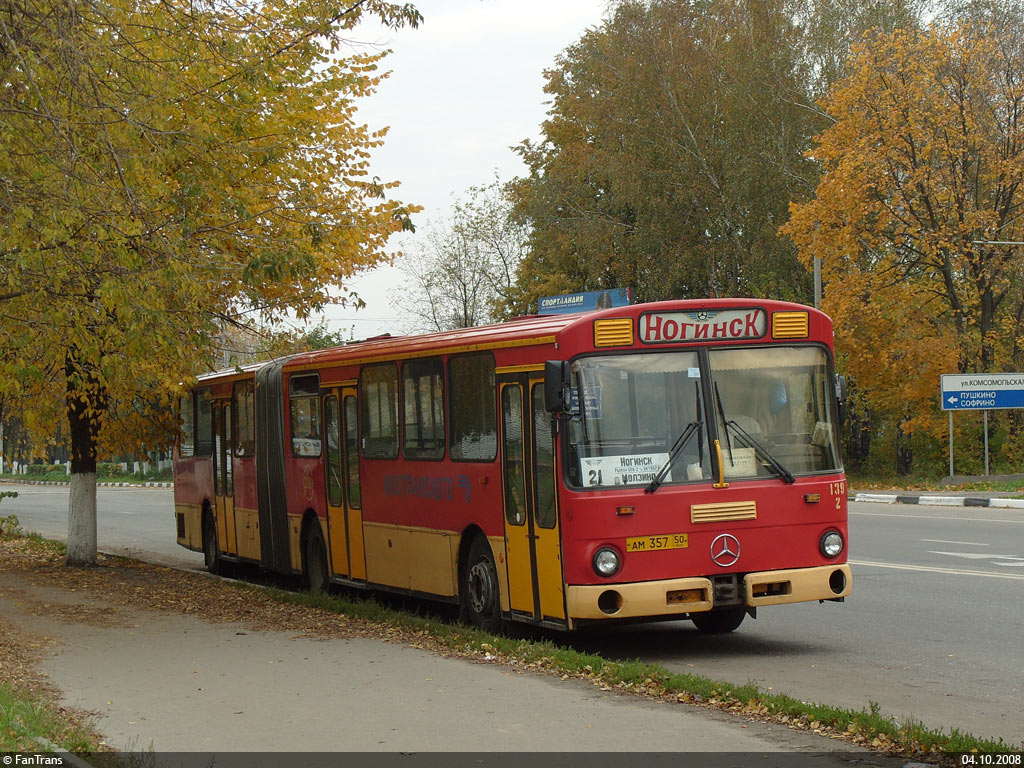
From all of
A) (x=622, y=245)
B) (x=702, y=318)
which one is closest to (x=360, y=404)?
(x=702, y=318)

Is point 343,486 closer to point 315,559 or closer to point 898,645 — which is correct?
point 315,559

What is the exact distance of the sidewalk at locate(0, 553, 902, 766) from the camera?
7473 millimetres

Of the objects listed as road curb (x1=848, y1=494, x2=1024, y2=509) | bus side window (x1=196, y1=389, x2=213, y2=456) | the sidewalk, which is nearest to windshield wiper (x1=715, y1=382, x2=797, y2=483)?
the sidewalk

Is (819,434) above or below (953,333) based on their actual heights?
below

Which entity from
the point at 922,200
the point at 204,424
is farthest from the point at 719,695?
the point at 922,200

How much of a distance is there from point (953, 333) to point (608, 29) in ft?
63.9

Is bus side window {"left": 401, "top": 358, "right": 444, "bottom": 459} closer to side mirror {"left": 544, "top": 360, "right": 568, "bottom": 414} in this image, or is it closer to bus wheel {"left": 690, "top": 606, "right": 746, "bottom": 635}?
side mirror {"left": 544, "top": 360, "right": 568, "bottom": 414}

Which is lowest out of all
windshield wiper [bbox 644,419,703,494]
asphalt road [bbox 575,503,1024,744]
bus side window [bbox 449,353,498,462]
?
asphalt road [bbox 575,503,1024,744]

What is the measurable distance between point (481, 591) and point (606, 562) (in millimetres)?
2139

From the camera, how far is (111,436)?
1983cm

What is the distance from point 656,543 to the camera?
10.5 m

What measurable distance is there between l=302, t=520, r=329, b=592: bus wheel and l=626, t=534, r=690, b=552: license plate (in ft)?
21.1

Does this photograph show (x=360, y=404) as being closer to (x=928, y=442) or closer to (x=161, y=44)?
(x=161, y=44)

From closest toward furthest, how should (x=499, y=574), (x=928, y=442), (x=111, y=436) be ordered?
1. (x=499, y=574)
2. (x=111, y=436)
3. (x=928, y=442)
